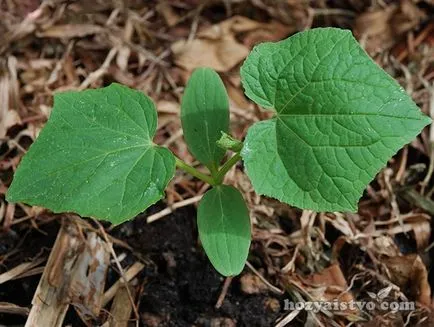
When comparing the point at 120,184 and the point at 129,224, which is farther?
the point at 129,224

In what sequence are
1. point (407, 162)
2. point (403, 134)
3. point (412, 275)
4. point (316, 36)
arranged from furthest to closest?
point (407, 162) → point (412, 275) → point (316, 36) → point (403, 134)

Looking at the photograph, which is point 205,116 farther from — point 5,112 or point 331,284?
point 5,112

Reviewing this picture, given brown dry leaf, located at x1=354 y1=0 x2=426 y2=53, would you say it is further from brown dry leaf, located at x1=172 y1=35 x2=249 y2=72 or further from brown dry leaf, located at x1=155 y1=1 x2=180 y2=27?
brown dry leaf, located at x1=155 y1=1 x2=180 y2=27

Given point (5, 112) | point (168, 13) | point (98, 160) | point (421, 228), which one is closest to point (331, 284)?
point (421, 228)

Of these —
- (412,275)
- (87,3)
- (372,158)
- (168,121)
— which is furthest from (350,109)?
(87,3)

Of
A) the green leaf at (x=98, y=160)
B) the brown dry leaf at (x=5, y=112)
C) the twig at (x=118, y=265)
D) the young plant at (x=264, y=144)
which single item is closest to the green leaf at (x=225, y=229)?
the young plant at (x=264, y=144)

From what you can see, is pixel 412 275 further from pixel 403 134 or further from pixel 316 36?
pixel 316 36
